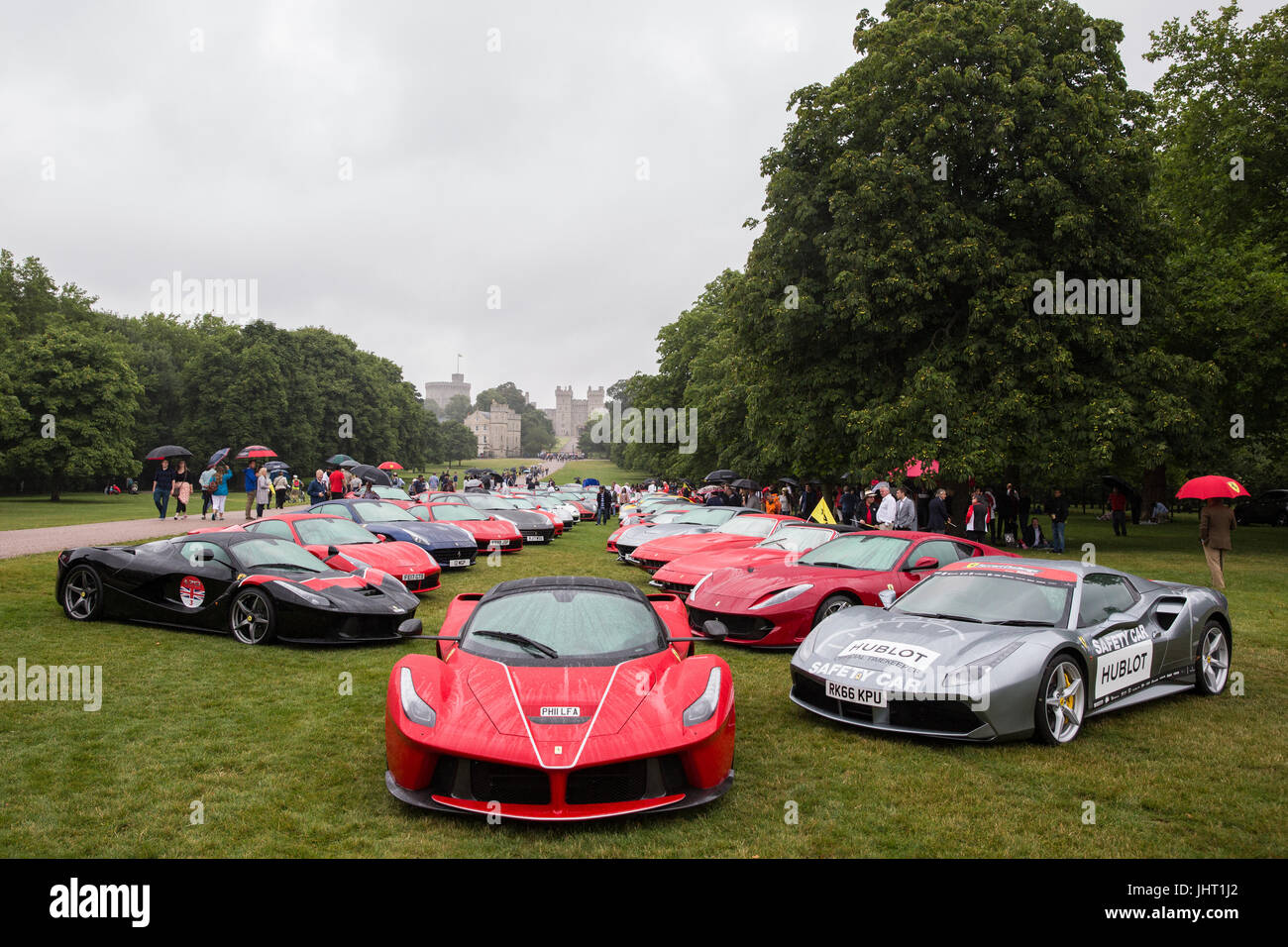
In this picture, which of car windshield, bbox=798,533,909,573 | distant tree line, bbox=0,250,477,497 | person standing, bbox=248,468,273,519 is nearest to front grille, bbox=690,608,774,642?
car windshield, bbox=798,533,909,573

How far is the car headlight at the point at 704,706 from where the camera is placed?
482 centimetres

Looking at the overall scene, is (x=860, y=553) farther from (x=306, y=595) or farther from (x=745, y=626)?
(x=306, y=595)

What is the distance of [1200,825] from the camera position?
4613mm

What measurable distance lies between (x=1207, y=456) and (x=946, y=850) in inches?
880

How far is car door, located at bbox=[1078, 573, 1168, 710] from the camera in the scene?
647 centimetres

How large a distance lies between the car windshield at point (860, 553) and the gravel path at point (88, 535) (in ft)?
37.6

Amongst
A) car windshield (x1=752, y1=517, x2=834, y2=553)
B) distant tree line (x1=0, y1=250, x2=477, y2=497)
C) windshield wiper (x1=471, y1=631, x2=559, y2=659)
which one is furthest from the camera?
distant tree line (x1=0, y1=250, x2=477, y2=497)

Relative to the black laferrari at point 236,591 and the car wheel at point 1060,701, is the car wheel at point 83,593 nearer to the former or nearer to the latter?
the black laferrari at point 236,591

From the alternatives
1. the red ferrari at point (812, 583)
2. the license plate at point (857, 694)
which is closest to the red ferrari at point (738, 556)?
the red ferrari at point (812, 583)

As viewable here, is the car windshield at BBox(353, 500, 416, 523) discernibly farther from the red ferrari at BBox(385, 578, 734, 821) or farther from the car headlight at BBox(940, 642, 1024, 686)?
the car headlight at BBox(940, 642, 1024, 686)

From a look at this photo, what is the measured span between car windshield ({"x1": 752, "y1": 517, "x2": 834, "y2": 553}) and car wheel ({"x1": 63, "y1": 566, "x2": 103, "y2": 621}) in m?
8.80

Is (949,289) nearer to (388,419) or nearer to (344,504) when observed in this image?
(344,504)

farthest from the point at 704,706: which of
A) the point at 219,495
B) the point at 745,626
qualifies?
the point at 219,495
